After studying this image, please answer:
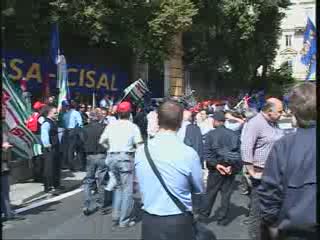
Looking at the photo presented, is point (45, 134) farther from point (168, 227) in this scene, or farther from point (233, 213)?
point (168, 227)

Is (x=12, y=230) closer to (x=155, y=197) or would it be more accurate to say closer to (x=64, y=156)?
(x=155, y=197)

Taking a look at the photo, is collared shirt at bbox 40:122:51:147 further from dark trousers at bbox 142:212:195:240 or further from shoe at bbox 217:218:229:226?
dark trousers at bbox 142:212:195:240

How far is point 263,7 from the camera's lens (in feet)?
108

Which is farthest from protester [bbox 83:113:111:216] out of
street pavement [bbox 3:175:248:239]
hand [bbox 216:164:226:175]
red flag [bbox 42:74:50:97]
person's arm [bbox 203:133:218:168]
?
red flag [bbox 42:74:50:97]

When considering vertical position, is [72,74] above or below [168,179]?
above

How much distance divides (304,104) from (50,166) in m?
8.03

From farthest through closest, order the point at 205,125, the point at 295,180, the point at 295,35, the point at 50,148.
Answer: the point at 295,35
the point at 205,125
the point at 50,148
the point at 295,180

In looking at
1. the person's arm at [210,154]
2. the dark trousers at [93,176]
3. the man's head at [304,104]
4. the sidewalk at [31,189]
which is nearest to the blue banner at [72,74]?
the sidewalk at [31,189]

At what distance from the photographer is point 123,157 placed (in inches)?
323

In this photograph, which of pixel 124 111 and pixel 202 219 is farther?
pixel 202 219

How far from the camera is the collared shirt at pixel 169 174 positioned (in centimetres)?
Answer: 423

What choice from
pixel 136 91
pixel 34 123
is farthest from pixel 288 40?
pixel 34 123

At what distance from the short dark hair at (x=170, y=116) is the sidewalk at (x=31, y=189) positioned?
5765 millimetres

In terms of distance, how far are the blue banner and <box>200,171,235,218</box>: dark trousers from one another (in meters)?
9.54
